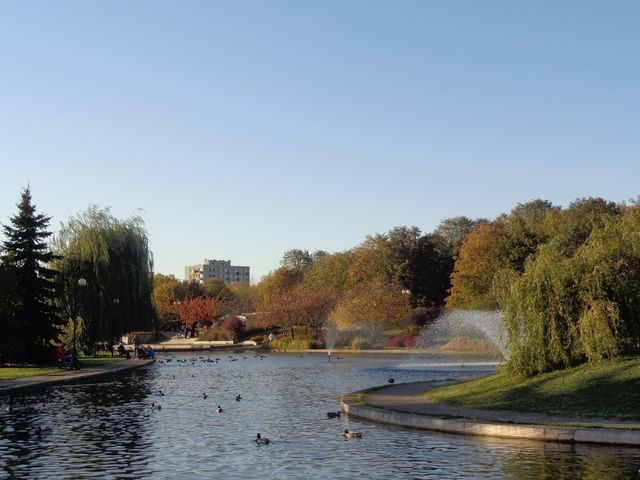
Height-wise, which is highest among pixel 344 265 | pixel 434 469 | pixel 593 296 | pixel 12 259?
pixel 344 265

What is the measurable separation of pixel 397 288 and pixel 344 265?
31.7 metres

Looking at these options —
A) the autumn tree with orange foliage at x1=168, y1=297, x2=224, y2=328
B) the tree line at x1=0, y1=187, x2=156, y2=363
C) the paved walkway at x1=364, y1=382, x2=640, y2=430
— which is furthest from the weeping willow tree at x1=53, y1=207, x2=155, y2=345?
the autumn tree with orange foliage at x1=168, y1=297, x2=224, y2=328

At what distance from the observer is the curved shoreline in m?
18.8

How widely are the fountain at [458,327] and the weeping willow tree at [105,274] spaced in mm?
27910

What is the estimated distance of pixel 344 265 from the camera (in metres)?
131

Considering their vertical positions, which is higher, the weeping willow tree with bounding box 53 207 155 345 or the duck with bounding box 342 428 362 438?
the weeping willow tree with bounding box 53 207 155 345

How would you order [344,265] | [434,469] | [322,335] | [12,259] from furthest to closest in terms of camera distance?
[344,265]
[322,335]
[12,259]
[434,469]

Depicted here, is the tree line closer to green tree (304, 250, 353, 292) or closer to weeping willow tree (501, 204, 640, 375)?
weeping willow tree (501, 204, 640, 375)

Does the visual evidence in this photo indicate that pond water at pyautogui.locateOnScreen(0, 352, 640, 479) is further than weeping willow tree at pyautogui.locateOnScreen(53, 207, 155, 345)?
No

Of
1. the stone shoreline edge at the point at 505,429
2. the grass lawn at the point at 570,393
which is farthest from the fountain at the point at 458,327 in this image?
the stone shoreline edge at the point at 505,429

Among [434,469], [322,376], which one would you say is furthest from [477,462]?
[322,376]

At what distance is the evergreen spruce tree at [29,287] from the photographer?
4925 cm

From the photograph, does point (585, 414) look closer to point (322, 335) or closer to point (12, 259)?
point (12, 259)

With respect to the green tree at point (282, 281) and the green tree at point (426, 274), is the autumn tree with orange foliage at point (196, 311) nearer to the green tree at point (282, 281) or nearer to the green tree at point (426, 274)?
the green tree at point (282, 281)
